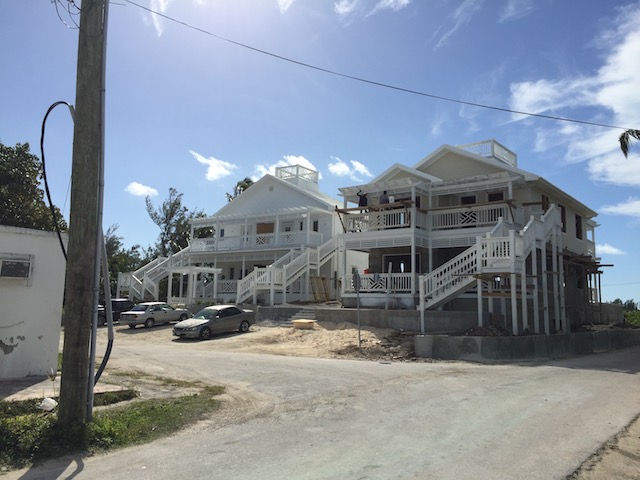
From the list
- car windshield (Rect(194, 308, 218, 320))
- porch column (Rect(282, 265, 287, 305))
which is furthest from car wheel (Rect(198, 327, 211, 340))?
porch column (Rect(282, 265, 287, 305))

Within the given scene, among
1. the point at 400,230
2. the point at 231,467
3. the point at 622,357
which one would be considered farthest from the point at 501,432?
the point at 400,230

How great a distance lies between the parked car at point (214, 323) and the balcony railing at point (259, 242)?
9702mm

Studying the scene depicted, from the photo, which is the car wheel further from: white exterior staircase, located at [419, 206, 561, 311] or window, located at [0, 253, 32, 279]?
window, located at [0, 253, 32, 279]

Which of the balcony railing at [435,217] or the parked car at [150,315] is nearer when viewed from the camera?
the balcony railing at [435,217]

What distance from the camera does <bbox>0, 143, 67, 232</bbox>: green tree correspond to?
99.7ft

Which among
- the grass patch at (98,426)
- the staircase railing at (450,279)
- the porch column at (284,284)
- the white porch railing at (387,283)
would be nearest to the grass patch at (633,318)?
the white porch railing at (387,283)

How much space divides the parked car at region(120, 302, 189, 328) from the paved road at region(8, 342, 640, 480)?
14.2 m

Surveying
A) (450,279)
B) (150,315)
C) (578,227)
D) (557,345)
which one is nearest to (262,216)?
(150,315)

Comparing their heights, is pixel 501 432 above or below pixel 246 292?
below

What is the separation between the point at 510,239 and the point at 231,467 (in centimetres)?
1491

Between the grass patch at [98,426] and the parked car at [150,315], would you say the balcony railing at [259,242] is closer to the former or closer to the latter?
the parked car at [150,315]

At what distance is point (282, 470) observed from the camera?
18.1ft

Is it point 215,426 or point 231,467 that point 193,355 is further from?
point 231,467

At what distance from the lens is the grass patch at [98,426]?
19.8 ft
